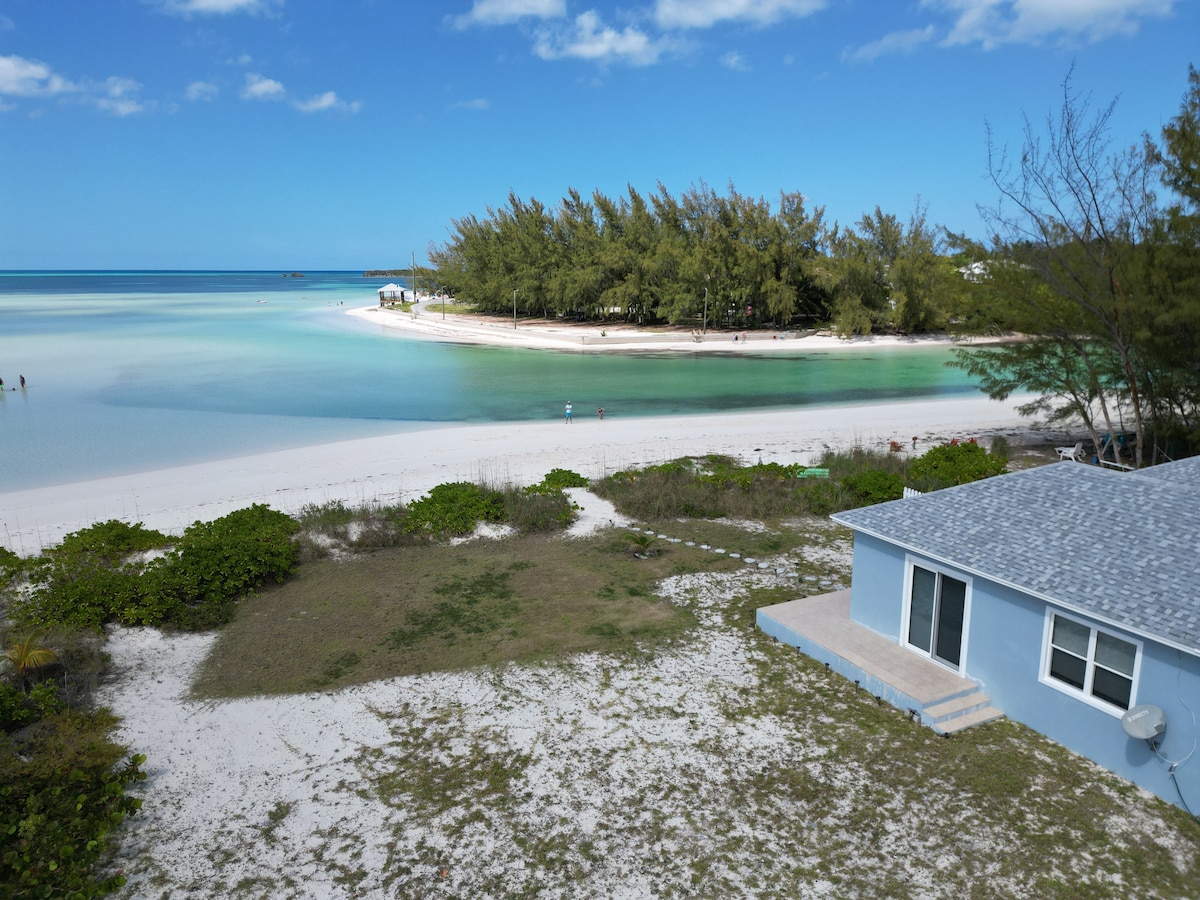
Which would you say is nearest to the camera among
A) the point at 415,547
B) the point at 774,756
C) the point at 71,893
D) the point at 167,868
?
the point at 71,893

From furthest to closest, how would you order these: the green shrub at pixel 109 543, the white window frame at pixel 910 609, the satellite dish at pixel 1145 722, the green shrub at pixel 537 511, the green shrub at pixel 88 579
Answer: the green shrub at pixel 537 511 → the green shrub at pixel 109 543 → the green shrub at pixel 88 579 → the white window frame at pixel 910 609 → the satellite dish at pixel 1145 722

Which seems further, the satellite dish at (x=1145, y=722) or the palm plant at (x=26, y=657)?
the palm plant at (x=26, y=657)

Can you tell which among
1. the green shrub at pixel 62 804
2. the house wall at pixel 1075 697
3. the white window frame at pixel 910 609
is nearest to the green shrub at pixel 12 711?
the green shrub at pixel 62 804

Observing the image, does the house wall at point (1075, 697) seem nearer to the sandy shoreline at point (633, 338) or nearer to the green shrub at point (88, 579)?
the green shrub at point (88, 579)

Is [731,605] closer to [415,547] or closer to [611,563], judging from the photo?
[611,563]

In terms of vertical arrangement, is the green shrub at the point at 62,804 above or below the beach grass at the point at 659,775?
above

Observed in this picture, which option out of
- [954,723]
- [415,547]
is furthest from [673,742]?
[415,547]

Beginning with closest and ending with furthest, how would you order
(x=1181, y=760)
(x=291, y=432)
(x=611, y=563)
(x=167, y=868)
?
(x=167, y=868) → (x=1181, y=760) → (x=611, y=563) → (x=291, y=432)

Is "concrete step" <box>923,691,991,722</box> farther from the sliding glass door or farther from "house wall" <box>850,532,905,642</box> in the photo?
"house wall" <box>850,532,905,642</box>
